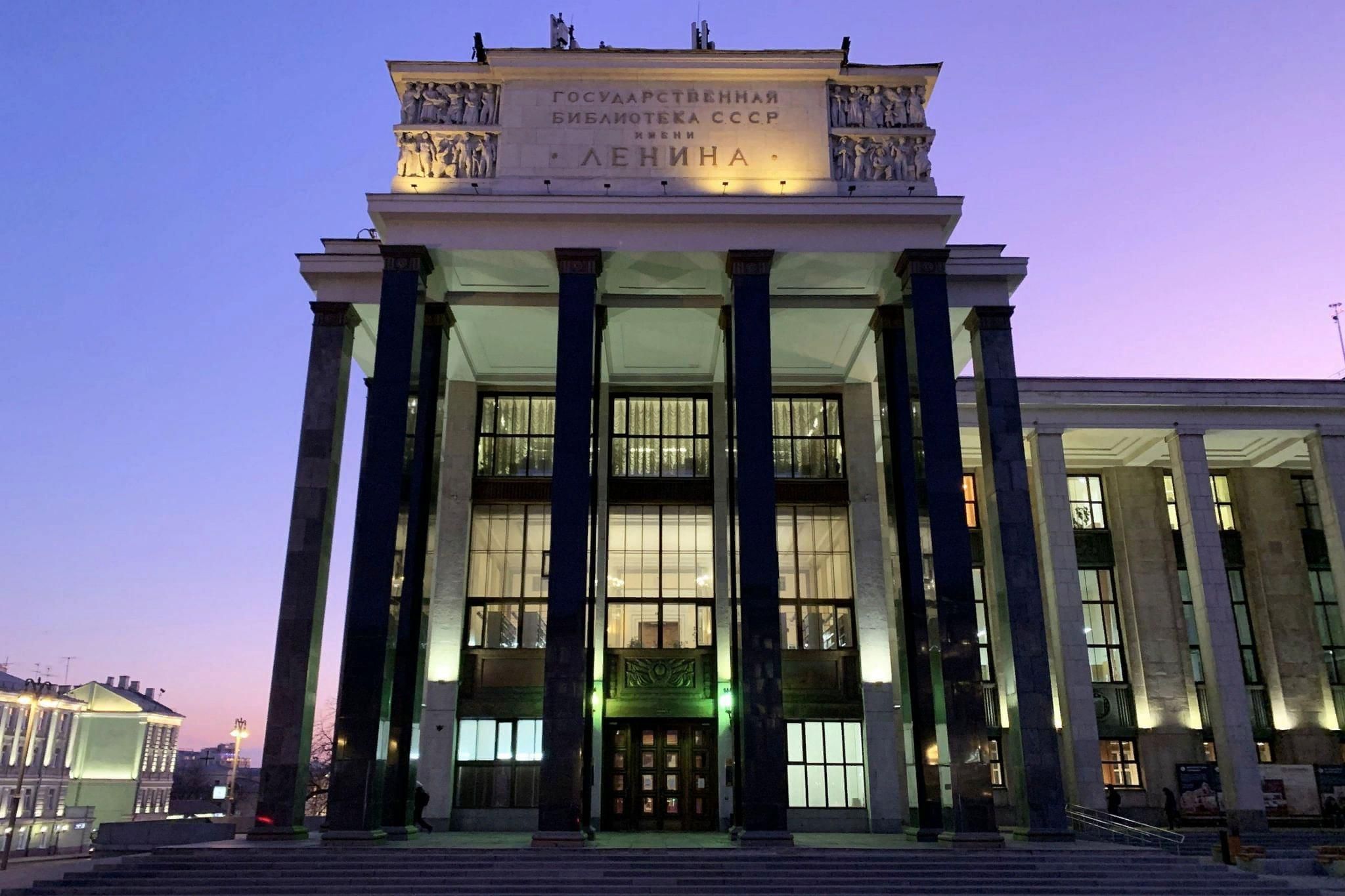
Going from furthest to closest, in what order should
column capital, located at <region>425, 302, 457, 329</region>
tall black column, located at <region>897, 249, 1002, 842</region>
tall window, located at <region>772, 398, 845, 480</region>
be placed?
tall window, located at <region>772, 398, 845, 480</region> → column capital, located at <region>425, 302, 457, 329</region> → tall black column, located at <region>897, 249, 1002, 842</region>

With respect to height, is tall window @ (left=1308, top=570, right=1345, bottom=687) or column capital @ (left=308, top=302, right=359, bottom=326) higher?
column capital @ (left=308, top=302, right=359, bottom=326)

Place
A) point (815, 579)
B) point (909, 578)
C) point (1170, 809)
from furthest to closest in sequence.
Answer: point (1170, 809) < point (815, 579) < point (909, 578)

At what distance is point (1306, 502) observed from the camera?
43844 mm

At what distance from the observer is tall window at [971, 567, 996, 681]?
39.9 meters

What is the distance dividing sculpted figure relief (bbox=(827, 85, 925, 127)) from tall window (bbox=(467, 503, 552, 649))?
1511cm

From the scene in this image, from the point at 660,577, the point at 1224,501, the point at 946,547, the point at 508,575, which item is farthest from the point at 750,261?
the point at 1224,501

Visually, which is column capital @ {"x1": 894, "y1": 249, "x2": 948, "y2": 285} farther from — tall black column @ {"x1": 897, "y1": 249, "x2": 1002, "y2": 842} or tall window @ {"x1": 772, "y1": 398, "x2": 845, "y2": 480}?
tall window @ {"x1": 772, "y1": 398, "x2": 845, "y2": 480}

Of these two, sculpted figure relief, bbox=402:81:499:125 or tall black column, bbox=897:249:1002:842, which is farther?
sculpted figure relief, bbox=402:81:499:125

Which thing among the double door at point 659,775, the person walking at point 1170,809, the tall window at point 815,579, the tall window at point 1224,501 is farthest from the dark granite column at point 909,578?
the tall window at point 1224,501

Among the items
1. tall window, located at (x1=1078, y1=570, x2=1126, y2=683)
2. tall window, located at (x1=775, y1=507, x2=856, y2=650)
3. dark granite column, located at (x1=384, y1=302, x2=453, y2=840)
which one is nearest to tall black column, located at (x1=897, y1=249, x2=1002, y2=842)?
tall window, located at (x1=775, y1=507, x2=856, y2=650)

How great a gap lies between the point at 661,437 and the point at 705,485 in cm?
241

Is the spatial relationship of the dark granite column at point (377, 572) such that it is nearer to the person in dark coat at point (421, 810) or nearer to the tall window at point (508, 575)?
the person in dark coat at point (421, 810)

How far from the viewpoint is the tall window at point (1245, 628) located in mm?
41706

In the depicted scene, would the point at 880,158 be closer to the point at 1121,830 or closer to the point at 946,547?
the point at 946,547
